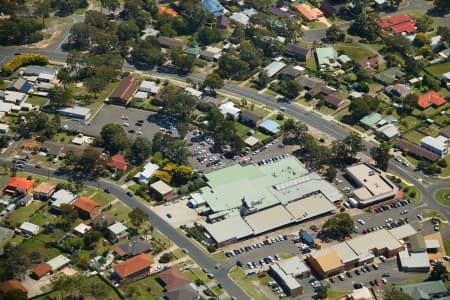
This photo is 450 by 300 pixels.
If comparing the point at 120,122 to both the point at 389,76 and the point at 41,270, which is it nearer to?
the point at 41,270

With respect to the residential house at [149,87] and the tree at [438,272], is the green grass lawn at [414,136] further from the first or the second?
the residential house at [149,87]

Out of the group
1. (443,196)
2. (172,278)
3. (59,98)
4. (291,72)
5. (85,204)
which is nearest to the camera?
(172,278)

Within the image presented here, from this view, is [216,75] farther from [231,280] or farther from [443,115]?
[231,280]

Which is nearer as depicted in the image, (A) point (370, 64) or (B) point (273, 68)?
(B) point (273, 68)

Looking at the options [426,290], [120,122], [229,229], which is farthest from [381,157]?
[120,122]

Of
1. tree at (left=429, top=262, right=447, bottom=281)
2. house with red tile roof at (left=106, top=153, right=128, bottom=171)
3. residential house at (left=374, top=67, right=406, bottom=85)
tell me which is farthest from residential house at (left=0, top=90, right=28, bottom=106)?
tree at (left=429, top=262, right=447, bottom=281)

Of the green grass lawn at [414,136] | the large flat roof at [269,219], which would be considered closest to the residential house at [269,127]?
the large flat roof at [269,219]
